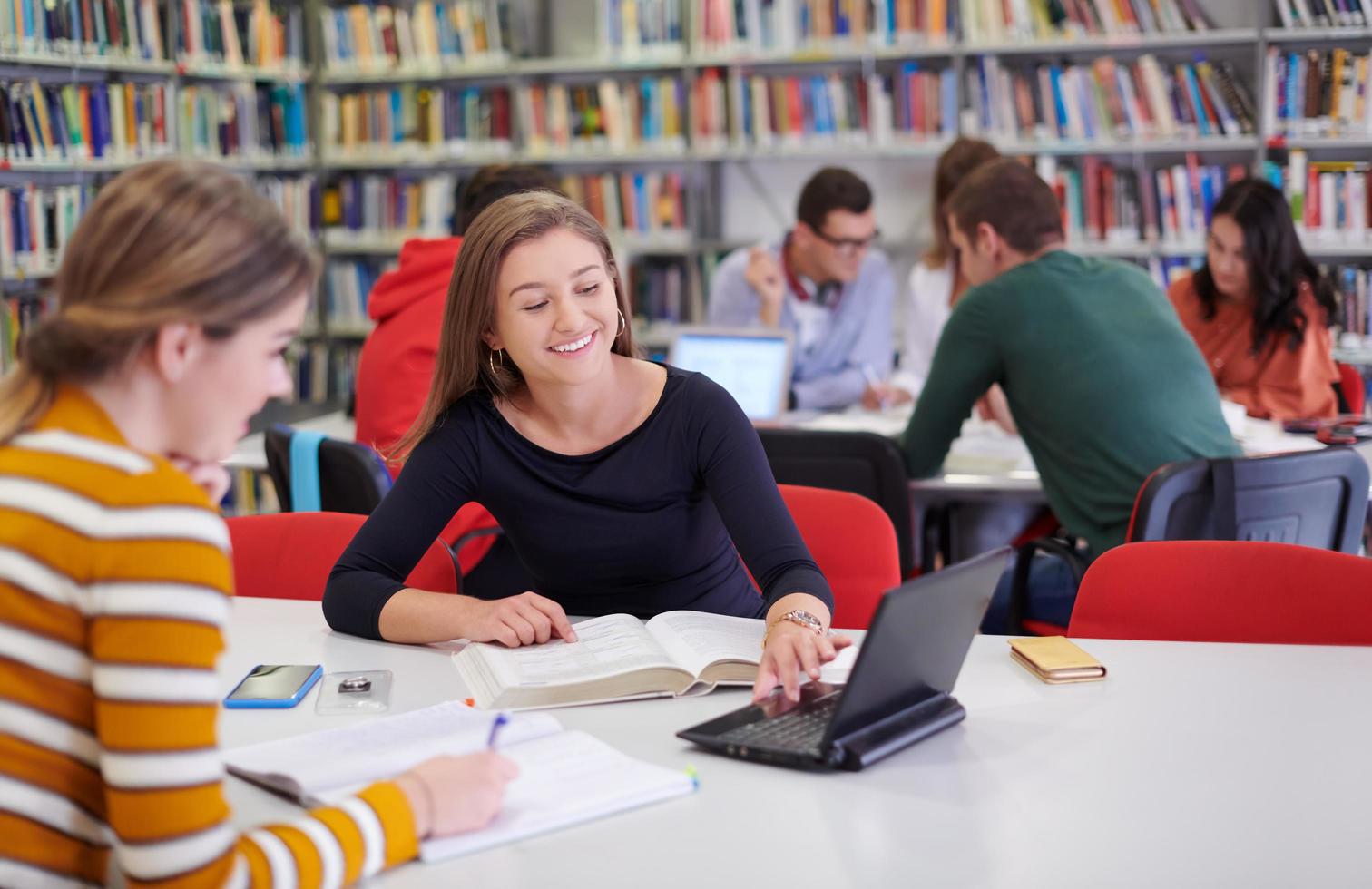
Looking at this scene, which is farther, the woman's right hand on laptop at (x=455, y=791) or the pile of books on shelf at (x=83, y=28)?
the pile of books on shelf at (x=83, y=28)

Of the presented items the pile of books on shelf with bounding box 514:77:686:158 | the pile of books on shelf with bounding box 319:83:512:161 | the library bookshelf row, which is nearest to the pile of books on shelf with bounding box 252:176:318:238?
the library bookshelf row

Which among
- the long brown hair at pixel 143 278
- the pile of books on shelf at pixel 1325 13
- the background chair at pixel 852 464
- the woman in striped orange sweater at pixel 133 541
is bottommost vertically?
the background chair at pixel 852 464

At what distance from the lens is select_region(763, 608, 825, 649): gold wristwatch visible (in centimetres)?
154

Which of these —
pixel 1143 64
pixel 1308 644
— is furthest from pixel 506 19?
pixel 1308 644

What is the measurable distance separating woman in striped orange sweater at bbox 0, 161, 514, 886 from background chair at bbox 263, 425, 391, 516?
4.78ft

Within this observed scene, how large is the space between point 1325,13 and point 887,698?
4453mm

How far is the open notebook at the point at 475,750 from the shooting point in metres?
1.15

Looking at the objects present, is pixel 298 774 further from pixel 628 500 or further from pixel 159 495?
pixel 628 500

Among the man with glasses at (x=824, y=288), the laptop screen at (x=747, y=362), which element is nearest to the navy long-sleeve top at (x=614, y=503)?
the laptop screen at (x=747, y=362)

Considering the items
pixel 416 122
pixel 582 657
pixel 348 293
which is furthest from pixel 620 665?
pixel 348 293

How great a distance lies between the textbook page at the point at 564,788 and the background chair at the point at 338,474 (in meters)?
1.22

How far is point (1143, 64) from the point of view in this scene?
502 centimetres

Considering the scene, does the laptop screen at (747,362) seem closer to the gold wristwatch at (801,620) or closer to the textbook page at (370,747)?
the gold wristwatch at (801,620)

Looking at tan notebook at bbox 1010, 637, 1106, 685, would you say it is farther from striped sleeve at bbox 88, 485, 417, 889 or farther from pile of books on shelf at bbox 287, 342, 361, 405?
pile of books on shelf at bbox 287, 342, 361, 405
